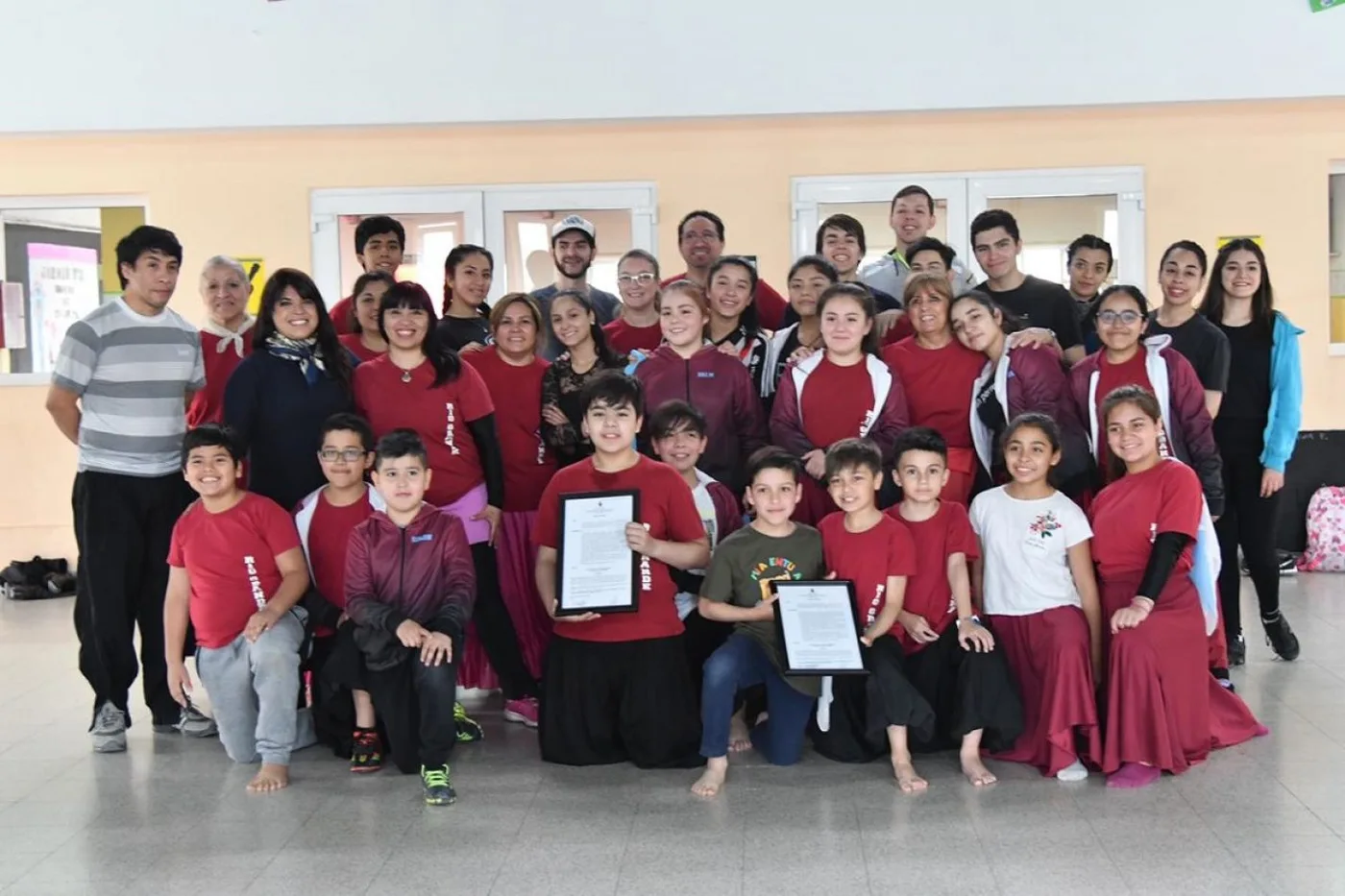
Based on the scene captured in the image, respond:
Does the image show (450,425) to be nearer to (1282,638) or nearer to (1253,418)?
(1253,418)

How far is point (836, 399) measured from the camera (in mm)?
4922

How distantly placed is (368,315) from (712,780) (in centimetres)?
243

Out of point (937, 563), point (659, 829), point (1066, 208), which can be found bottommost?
point (659, 829)

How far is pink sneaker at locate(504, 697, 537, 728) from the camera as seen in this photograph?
5130mm

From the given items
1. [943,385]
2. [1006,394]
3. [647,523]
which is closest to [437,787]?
[647,523]

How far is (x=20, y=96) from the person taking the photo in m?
8.19

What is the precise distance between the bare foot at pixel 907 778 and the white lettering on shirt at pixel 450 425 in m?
1.98

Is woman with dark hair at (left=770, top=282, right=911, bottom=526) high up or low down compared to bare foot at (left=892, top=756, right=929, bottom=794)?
up

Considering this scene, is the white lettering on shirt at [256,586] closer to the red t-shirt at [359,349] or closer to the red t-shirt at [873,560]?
the red t-shirt at [359,349]

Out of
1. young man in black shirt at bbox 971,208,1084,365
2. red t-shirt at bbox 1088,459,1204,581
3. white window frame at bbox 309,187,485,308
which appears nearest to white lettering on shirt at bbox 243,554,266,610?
red t-shirt at bbox 1088,459,1204,581

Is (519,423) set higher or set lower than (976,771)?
higher

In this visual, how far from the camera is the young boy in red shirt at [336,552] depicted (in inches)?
181

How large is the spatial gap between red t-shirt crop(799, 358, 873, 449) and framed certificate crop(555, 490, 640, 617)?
2.85 feet

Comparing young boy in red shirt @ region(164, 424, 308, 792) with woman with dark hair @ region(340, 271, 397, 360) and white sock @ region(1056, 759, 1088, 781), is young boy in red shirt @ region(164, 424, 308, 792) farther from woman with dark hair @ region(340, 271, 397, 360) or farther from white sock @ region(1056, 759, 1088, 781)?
white sock @ region(1056, 759, 1088, 781)
